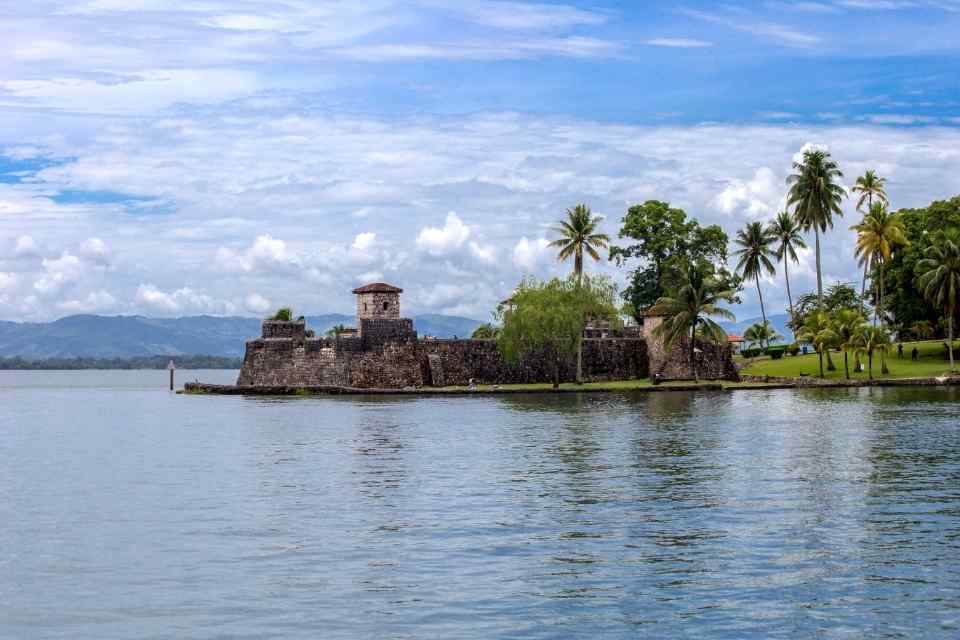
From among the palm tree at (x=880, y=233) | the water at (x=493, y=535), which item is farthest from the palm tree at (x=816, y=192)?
the water at (x=493, y=535)

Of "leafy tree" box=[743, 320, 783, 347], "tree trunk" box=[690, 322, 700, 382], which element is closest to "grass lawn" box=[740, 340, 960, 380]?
"tree trunk" box=[690, 322, 700, 382]

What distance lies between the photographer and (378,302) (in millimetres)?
78938

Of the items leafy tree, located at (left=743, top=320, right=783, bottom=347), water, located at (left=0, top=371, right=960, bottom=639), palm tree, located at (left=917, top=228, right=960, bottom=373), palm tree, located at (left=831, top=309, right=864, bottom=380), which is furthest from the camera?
leafy tree, located at (left=743, top=320, right=783, bottom=347)

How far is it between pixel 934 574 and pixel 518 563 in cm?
649

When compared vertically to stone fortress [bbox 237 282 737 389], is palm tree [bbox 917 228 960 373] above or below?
above

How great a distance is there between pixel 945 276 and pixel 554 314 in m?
24.6

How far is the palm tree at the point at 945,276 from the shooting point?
73000 mm

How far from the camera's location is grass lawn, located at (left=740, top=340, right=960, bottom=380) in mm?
75750

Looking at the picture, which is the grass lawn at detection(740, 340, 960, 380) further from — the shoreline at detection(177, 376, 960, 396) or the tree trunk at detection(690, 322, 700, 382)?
the tree trunk at detection(690, 322, 700, 382)

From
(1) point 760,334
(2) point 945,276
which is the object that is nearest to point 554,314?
(2) point 945,276

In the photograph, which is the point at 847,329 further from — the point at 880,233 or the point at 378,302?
the point at 378,302

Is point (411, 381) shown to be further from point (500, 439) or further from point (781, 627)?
point (781, 627)

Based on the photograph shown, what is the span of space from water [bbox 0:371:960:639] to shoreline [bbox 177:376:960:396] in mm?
28237

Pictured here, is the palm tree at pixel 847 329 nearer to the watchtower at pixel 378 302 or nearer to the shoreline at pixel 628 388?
the shoreline at pixel 628 388
